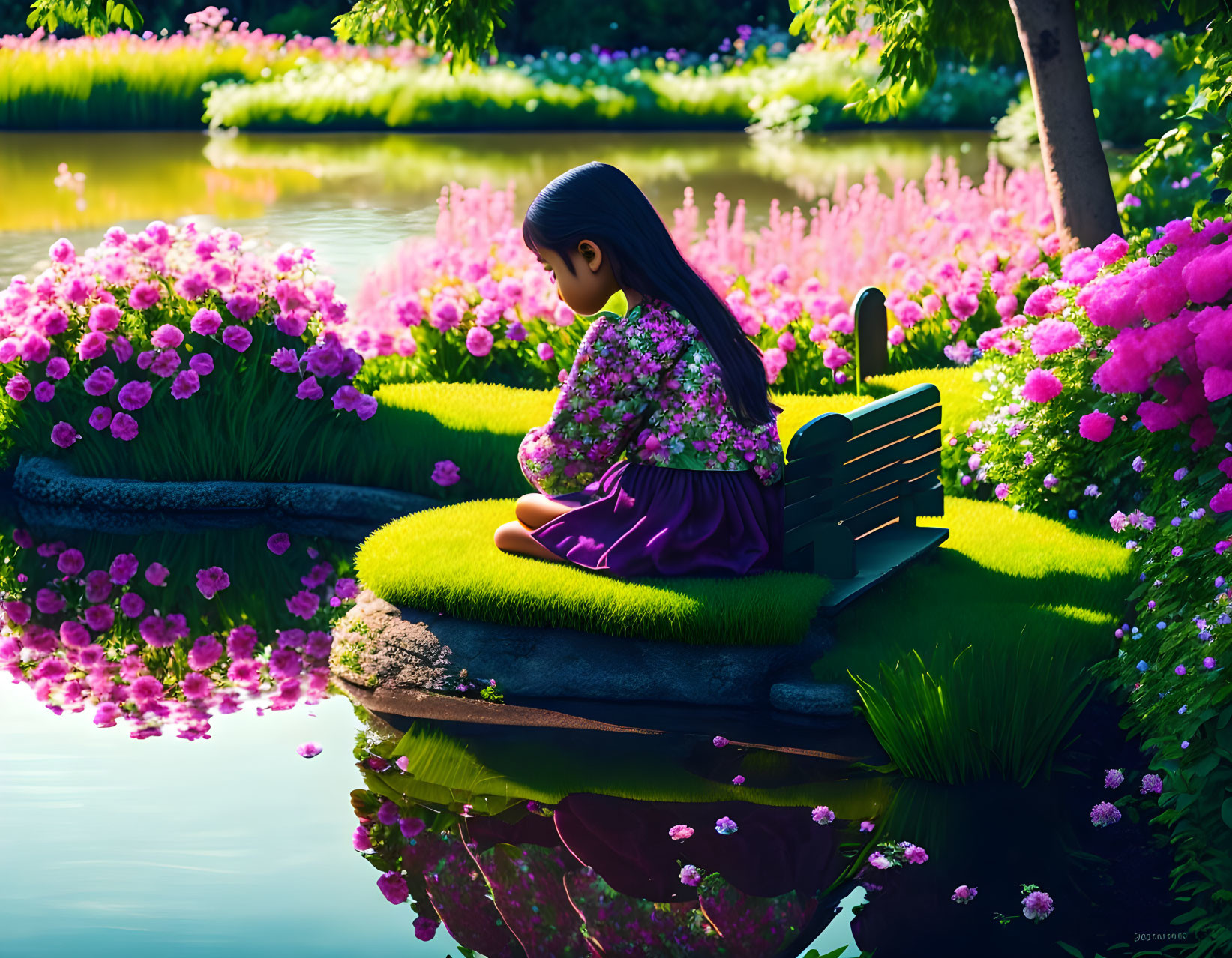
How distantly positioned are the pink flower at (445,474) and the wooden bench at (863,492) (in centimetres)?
222

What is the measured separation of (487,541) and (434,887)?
1.89 m

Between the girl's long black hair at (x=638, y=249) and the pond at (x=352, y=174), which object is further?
the pond at (x=352, y=174)

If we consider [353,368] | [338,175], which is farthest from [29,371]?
[338,175]

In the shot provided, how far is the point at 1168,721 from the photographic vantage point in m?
3.48

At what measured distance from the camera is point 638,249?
466 centimetres

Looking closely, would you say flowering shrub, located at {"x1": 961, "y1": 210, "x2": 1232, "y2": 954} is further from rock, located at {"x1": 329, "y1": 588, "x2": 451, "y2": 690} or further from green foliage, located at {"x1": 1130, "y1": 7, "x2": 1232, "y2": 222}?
rock, located at {"x1": 329, "y1": 588, "x2": 451, "y2": 690}

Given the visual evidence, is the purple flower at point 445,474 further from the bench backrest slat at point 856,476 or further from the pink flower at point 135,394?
the bench backrest slat at point 856,476

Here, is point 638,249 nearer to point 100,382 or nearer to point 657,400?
point 657,400

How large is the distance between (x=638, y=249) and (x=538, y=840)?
192 centimetres

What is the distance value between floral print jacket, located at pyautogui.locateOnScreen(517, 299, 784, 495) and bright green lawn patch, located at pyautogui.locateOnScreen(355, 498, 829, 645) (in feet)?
1.32

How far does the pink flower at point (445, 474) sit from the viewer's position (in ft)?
22.3

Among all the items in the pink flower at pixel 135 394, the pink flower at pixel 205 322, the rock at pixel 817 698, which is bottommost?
the rock at pixel 817 698

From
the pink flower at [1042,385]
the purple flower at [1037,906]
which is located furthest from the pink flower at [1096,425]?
the purple flower at [1037,906]

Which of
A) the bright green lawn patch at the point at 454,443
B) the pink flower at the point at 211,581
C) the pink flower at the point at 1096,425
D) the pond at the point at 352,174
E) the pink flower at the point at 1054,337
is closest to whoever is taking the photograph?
the pink flower at the point at 1096,425
